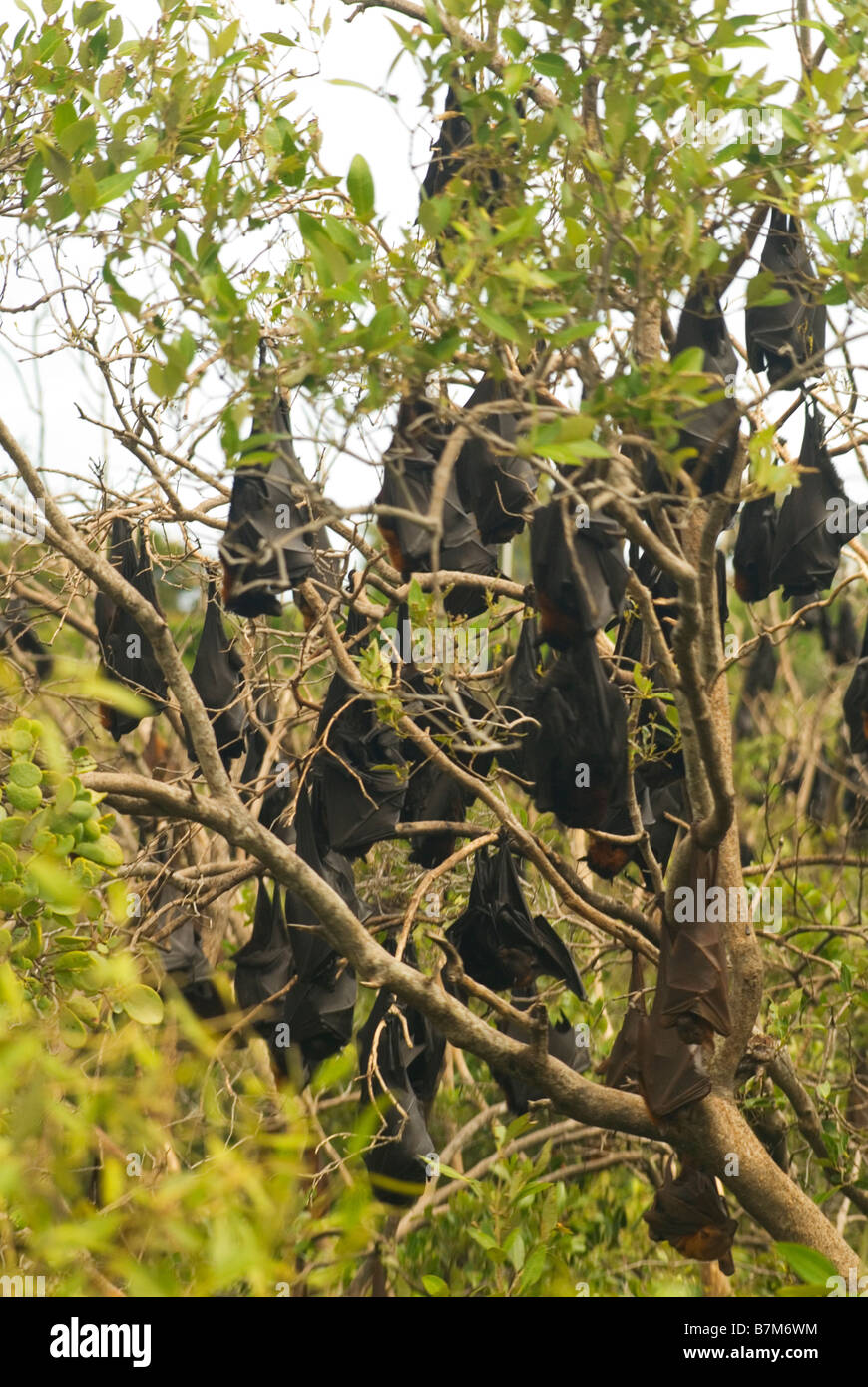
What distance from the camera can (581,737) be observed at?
4402mm

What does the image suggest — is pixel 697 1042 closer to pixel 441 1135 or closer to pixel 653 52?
pixel 653 52

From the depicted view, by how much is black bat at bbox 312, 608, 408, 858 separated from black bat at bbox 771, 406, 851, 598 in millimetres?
1703

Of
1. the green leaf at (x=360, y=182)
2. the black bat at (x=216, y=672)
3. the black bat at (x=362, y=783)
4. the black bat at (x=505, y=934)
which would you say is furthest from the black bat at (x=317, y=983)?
the green leaf at (x=360, y=182)

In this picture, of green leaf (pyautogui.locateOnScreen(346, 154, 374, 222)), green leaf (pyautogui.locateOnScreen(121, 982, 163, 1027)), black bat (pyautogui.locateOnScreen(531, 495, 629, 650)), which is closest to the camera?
green leaf (pyautogui.locateOnScreen(121, 982, 163, 1027))

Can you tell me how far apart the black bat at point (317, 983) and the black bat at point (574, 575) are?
1387mm

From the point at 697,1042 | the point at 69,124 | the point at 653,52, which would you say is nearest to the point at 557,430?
the point at 653,52

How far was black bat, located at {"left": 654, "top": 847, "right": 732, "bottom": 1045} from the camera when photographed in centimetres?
424

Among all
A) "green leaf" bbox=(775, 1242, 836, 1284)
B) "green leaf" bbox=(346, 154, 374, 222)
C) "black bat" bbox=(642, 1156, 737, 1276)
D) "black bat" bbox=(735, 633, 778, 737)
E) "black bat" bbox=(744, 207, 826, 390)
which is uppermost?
"black bat" bbox=(744, 207, 826, 390)

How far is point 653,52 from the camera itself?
317cm

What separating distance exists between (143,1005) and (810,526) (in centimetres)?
368

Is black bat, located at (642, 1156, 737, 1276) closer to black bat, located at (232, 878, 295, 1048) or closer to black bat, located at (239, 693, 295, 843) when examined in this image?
black bat, located at (232, 878, 295, 1048)

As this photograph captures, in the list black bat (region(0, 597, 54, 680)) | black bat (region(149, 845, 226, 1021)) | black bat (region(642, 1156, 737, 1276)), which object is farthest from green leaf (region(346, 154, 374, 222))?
black bat (region(149, 845, 226, 1021))

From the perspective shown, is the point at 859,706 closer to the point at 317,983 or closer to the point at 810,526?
the point at 810,526
